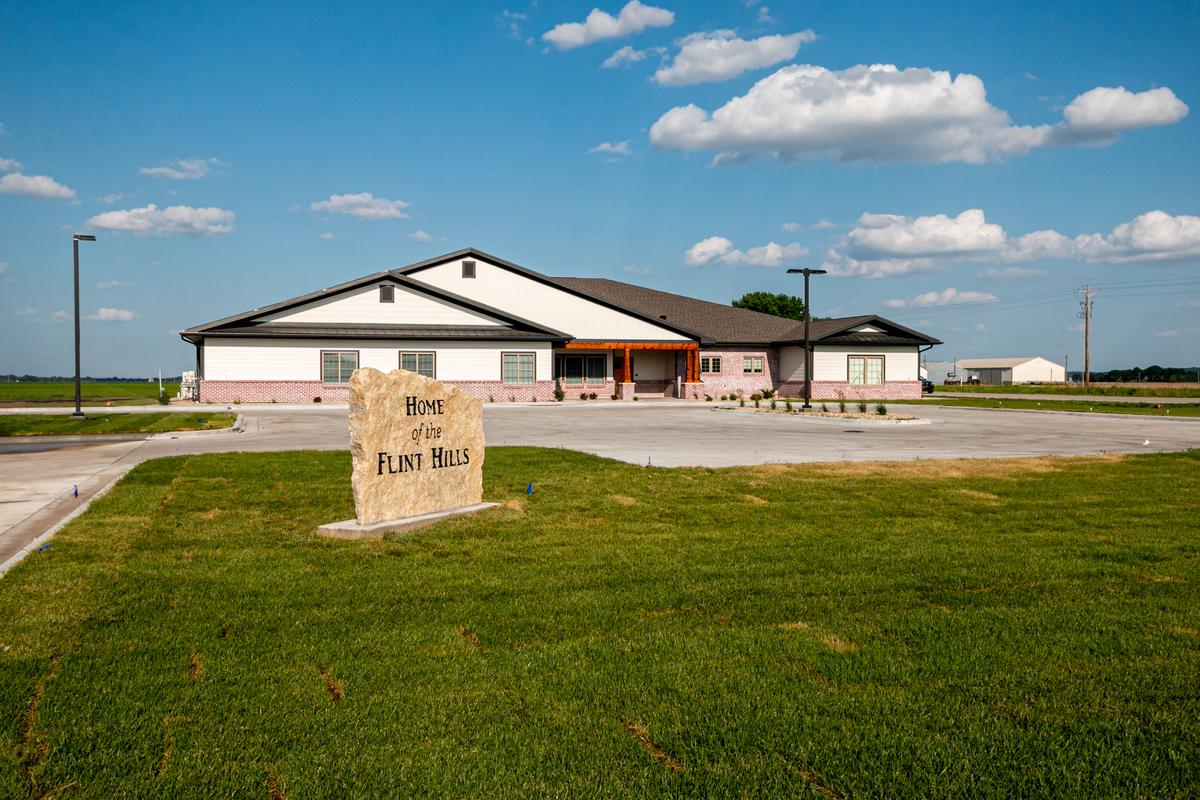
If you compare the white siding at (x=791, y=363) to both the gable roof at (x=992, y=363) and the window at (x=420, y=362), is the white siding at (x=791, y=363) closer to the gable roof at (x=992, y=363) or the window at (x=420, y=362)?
the window at (x=420, y=362)

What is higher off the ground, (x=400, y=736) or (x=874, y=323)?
(x=874, y=323)

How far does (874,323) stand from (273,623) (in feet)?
169

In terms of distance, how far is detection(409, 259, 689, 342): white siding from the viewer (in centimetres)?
4753

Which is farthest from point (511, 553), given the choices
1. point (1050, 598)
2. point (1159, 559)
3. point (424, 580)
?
point (1159, 559)

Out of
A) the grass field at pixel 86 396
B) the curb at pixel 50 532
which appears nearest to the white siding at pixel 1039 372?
the grass field at pixel 86 396

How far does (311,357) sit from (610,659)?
39727mm

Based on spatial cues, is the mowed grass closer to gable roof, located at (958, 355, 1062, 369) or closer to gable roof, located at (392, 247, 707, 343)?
gable roof, located at (392, 247, 707, 343)

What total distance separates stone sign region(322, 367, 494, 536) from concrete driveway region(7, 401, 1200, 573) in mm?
3323

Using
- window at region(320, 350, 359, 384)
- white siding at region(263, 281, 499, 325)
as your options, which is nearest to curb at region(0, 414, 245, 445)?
window at region(320, 350, 359, 384)

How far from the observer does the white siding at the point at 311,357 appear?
41.0 meters

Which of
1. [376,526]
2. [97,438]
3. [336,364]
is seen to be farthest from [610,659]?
[336,364]

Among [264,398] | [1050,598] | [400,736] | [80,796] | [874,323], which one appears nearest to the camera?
[80,796]

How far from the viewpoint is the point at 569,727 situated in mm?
4199

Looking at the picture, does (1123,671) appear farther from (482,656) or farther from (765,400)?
(765,400)
